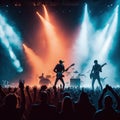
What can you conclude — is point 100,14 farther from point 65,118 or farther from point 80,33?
point 65,118

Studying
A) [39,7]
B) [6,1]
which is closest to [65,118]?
[6,1]

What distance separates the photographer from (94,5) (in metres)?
21.3

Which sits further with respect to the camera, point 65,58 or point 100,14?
point 65,58

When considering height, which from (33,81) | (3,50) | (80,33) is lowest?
(33,81)

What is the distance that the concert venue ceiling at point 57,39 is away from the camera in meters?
21.8

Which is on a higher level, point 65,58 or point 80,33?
point 80,33

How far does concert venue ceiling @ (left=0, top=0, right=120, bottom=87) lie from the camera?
21797 mm

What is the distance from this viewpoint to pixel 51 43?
23297 millimetres

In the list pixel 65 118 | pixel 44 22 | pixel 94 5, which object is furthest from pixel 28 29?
pixel 65 118

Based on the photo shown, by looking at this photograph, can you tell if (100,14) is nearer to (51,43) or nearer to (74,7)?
(74,7)

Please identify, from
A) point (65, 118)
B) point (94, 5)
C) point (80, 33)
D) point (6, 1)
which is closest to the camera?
point (65, 118)

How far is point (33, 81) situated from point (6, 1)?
658 cm

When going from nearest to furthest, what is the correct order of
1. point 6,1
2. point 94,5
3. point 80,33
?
point 6,1 → point 94,5 → point 80,33

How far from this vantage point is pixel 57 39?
23094 millimetres
